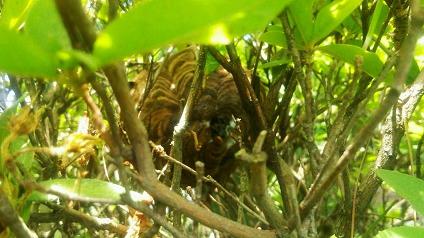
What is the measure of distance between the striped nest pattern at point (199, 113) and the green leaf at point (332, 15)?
0.93 ft

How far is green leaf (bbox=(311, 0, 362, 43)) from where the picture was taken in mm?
570

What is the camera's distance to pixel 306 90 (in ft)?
2.28

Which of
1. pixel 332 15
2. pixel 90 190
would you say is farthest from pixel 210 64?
pixel 90 190

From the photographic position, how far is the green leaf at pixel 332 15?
0.57 m

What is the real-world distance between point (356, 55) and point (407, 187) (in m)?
0.16

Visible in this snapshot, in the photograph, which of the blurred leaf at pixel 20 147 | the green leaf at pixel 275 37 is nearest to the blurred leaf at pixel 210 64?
the green leaf at pixel 275 37

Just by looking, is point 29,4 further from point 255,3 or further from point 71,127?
point 71,127

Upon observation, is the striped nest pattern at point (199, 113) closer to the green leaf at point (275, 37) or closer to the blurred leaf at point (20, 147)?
the green leaf at point (275, 37)

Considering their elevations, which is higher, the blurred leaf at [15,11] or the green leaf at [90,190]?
the blurred leaf at [15,11]

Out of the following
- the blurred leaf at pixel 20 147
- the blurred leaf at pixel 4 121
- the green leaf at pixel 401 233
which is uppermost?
the blurred leaf at pixel 4 121

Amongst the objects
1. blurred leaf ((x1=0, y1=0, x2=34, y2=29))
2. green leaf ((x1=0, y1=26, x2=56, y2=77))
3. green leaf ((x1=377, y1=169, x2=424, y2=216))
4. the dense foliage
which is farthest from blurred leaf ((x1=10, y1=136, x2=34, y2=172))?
green leaf ((x1=377, y1=169, x2=424, y2=216))

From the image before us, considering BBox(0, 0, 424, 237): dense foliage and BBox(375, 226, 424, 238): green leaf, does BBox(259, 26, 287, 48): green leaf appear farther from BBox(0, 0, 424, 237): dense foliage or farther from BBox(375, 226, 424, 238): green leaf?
BBox(375, 226, 424, 238): green leaf

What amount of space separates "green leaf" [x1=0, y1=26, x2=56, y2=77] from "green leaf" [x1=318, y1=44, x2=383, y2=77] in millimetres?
390

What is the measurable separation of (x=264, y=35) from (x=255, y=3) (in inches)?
15.2
